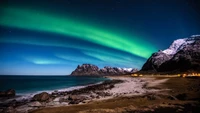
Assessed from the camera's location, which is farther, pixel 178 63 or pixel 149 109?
pixel 178 63

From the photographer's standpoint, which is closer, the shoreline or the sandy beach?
the sandy beach

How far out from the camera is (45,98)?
2445 cm

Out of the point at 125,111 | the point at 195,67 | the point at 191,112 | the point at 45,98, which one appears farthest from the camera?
the point at 195,67

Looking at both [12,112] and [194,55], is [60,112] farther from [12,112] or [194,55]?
[194,55]

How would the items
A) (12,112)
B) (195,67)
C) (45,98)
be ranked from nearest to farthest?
(12,112) → (45,98) → (195,67)

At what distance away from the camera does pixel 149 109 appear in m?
13.6

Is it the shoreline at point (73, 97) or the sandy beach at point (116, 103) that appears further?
the shoreline at point (73, 97)

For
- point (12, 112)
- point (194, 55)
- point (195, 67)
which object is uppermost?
point (194, 55)

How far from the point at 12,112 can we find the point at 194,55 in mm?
207994

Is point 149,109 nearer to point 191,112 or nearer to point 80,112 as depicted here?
point 191,112

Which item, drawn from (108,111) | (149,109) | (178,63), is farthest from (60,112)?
(178,63)

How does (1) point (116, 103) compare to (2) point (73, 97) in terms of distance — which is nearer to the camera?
(1) point (116, 103)

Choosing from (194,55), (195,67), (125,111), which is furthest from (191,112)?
(194,55)

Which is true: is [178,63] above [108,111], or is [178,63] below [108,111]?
above
